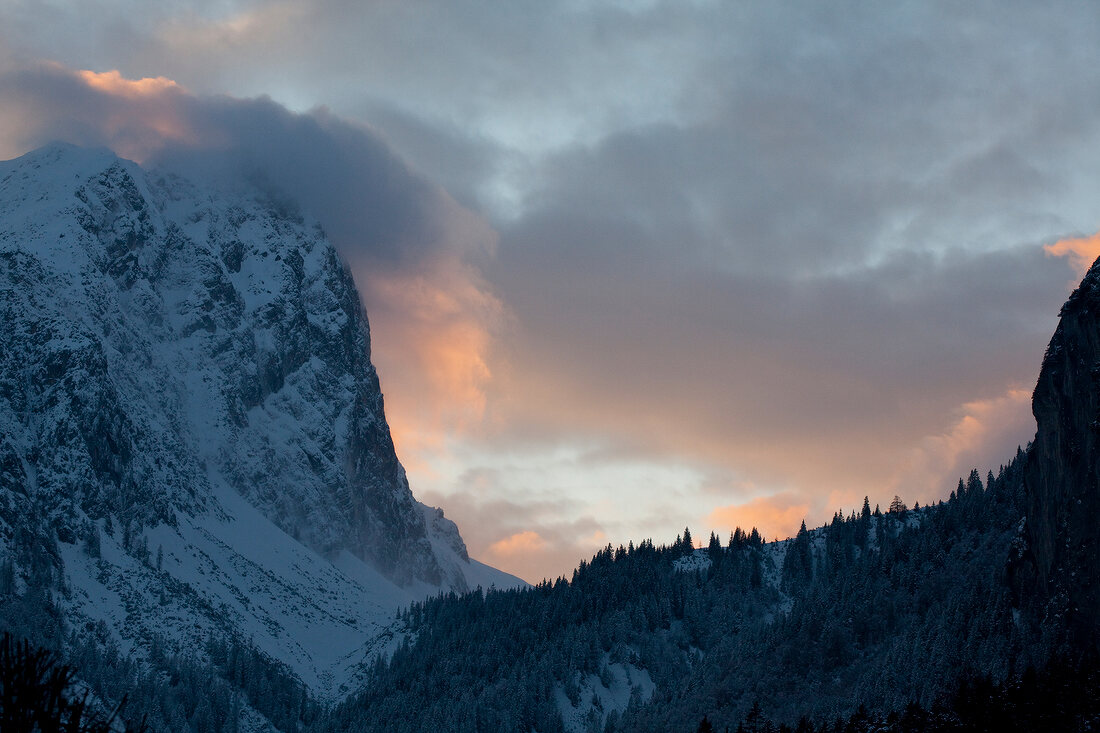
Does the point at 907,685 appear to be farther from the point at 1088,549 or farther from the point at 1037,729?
the point at 1037,729

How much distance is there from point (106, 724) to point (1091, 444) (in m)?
150

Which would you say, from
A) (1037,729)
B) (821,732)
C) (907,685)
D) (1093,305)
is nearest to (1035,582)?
(907,685)

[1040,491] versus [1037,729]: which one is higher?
[1040,491]

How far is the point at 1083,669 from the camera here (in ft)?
505

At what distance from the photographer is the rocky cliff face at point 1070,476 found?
178000 millimetres

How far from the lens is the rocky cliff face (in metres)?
178

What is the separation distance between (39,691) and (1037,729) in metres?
92.4

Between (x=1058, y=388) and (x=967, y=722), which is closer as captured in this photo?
(x=967, y=722)

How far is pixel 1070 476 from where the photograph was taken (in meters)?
185

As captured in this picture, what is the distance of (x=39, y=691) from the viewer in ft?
231

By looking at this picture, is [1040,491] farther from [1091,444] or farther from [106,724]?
[106,724]

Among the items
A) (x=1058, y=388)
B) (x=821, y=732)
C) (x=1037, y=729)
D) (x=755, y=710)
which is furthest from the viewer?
(x=1058, y=388)

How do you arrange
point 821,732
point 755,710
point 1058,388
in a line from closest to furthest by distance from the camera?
point 821,732, point 755,710, point 1058,388

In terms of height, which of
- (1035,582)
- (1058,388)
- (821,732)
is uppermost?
(1058,388)
